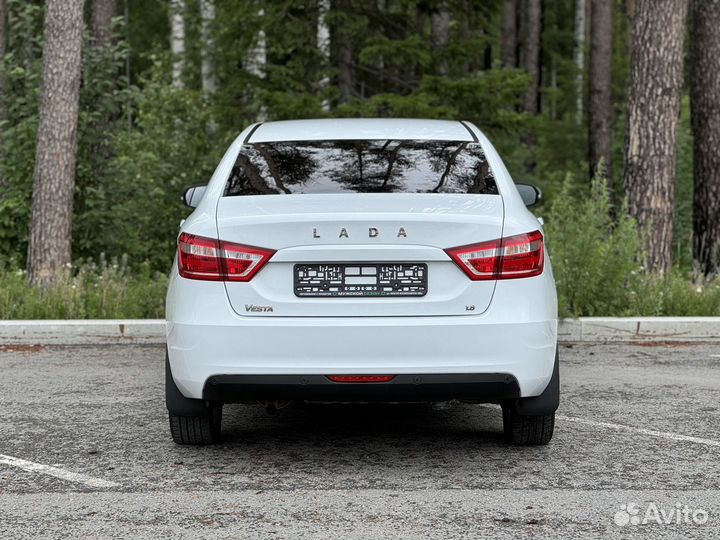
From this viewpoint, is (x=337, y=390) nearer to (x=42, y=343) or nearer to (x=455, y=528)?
(x=455, y=528)

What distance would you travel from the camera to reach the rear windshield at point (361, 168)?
6.20 metres

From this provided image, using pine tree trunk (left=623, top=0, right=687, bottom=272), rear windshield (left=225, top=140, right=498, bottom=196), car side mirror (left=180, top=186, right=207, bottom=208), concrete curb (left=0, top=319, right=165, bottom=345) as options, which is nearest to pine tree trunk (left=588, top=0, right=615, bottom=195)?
pine tree trunk (left=623, top=0, right=687, bottom=272)

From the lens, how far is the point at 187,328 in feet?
19.1

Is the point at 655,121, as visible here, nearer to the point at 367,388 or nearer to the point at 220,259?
the point at 367,388

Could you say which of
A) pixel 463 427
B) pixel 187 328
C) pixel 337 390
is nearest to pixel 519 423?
pixel 463 427

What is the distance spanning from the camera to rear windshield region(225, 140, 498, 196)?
620 centimetres

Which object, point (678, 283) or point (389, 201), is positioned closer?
point (389, 201)

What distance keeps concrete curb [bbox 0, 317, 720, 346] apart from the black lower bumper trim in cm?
536

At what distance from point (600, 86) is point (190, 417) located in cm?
2263

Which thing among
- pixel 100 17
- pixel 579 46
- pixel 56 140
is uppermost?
pixel 100 17

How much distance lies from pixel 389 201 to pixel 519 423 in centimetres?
145

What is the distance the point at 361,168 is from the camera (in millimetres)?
6395

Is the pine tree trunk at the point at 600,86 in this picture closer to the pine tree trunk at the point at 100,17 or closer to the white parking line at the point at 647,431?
the pine tree trunk at the point at 100,17

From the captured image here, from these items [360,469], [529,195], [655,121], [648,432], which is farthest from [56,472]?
[655,121]
